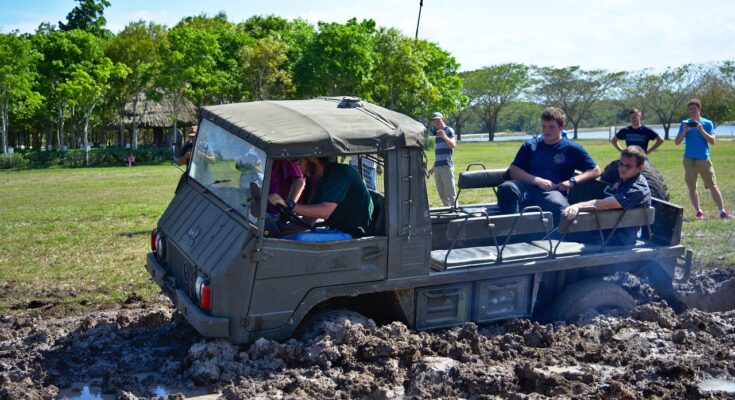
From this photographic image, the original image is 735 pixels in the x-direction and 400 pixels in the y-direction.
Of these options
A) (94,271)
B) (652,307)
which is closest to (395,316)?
(652,307)

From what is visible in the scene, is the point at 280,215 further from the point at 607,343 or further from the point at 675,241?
the point at 675,241

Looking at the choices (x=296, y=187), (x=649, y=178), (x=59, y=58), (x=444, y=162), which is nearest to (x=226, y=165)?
(x=296, y=187)

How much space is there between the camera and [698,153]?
506 inches

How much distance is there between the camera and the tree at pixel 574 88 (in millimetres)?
81562

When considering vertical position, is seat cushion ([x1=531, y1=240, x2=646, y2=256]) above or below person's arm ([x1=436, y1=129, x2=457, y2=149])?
below

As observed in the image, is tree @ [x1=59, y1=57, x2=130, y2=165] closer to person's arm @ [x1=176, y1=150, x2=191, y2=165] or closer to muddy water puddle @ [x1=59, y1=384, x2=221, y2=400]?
person's arm @ [x1=176, y1=150, x2=191, y2=165]

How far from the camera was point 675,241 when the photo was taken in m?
7.16

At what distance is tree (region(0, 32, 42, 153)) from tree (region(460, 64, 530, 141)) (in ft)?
181

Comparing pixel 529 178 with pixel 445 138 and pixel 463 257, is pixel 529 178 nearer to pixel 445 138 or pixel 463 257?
pixel 463 257

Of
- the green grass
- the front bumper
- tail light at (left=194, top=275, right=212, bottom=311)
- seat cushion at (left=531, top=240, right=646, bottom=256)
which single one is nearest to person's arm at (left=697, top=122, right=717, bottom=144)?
seat cushion at (left=531, top=240, right=646, bottom=256)

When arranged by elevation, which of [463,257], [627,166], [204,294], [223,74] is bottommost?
[204,294]

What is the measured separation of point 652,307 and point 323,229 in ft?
10.2

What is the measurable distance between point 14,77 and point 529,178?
3595 centimetres

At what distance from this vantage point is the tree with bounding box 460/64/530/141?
8812 centimetres
